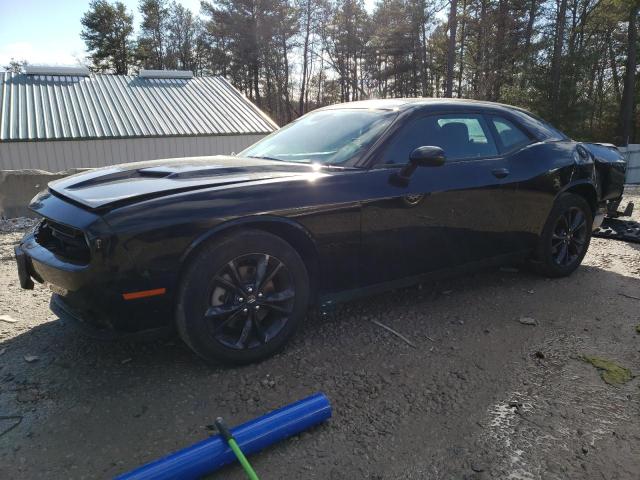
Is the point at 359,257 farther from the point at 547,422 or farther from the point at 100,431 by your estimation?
the point at 100,431

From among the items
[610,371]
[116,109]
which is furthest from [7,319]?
[116,109]

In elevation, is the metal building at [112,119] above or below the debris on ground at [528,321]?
above

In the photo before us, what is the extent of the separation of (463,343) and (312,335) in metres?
1.00

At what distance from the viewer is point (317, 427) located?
2.20 m

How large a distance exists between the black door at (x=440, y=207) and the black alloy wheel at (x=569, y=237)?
0.71m

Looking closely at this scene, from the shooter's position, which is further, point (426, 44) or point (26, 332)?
point (426, 44)

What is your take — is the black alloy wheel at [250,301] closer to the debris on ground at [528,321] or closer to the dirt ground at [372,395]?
the dirt ground at [372,395]

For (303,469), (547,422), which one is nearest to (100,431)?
(303,469)

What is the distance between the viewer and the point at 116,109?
17.9 meters

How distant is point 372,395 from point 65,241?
5.98 ft

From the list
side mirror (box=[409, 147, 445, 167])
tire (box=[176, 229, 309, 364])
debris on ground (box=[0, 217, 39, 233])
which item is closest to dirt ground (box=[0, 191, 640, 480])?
tire (box=[176, 229, 309, 364])

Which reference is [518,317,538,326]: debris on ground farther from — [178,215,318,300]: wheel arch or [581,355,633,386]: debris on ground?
[178,215,318,300]: wheel arch

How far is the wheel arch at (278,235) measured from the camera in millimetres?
2402

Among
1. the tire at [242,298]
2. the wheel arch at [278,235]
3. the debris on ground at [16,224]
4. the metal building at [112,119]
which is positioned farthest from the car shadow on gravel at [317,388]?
the metal building at [112,119]
